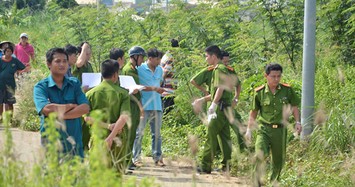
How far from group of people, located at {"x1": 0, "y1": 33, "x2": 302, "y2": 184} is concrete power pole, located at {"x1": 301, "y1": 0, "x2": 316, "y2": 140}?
0.89 m

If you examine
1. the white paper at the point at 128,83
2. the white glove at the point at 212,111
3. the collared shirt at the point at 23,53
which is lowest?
the white glove at the point at 212,111

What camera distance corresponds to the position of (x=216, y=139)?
11.1m

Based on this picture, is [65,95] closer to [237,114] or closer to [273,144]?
[273,144]

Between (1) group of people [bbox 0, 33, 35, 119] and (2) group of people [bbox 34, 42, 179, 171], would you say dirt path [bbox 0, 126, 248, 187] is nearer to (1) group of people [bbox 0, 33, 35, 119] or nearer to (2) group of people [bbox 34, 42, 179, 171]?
(2) group of people [bbox 34, 42, 179, 171]

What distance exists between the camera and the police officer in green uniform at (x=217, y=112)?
10.8m

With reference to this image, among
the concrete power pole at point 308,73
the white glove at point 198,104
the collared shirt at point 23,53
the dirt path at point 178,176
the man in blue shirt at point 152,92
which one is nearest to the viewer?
the dirt path at point 178,176

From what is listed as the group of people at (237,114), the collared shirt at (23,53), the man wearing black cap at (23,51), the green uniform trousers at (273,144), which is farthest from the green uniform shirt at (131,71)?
the collared shirt at (23,53)

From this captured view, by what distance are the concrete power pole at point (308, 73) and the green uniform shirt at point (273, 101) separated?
49.1 inches

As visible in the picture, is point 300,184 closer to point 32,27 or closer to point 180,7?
point 180,7

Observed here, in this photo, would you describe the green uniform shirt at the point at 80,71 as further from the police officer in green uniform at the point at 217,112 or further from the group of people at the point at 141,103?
the police officer in green uniform at the point at 217,112

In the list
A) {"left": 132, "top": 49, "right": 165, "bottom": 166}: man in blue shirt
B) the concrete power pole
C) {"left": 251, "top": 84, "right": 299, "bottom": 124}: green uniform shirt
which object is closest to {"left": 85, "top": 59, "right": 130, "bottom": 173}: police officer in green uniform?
{"left": 251, "top": 84, "right": 299, "bottom": 124}: green uniform shirt

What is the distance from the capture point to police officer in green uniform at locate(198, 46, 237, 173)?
35.4ft

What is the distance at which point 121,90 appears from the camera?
8.71m

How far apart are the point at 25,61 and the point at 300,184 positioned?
11.3 metres
